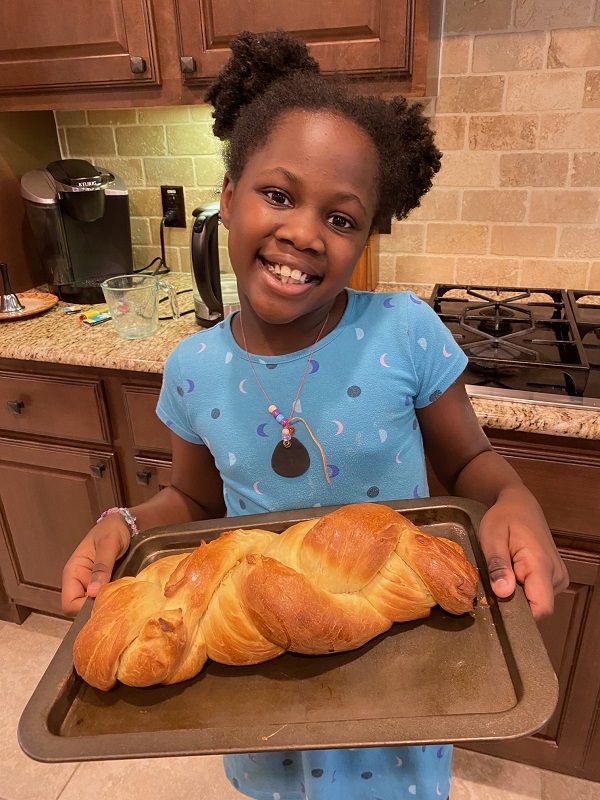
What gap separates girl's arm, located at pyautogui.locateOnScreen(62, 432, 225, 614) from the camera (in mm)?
715

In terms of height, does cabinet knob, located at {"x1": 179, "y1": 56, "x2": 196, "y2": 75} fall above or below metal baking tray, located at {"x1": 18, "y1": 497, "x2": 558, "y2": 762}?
above

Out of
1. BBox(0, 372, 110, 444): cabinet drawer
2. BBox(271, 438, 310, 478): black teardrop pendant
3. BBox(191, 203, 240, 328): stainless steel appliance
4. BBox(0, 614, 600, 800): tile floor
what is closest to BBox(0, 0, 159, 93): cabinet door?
BBox(191, 203, 240, 328): stainless steel appliance

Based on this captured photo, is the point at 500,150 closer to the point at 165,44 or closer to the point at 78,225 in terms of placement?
the point at 165,44

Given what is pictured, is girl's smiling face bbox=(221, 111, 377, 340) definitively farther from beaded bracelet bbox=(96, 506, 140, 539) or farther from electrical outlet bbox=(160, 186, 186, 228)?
electrical outlet bbox=(160, 186, 186, 228)

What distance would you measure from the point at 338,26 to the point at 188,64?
0.36m

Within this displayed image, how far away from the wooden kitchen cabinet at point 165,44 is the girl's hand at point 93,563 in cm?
107

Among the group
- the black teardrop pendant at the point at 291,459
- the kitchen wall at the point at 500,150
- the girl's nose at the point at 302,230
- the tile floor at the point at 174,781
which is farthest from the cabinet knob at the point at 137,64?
the tile floor at the point at 174,781

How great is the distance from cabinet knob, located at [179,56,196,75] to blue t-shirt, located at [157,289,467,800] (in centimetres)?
85

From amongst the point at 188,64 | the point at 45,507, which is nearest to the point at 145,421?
the point at 45,507

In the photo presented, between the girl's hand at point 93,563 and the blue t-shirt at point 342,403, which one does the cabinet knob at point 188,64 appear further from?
the girl's hand at point 93,563

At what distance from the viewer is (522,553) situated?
0.65 m

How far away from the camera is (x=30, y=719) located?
1.85 feet

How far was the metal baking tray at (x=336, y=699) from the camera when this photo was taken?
52 centimetres

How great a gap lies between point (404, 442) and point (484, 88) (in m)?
1.11
